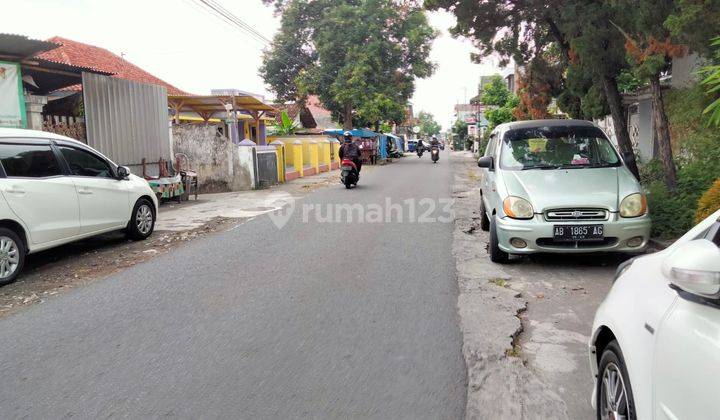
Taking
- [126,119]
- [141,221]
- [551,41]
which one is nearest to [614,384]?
[141,221]

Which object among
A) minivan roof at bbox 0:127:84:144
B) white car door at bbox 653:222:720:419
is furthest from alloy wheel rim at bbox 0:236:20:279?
white car door at bbox 653:222:720:419

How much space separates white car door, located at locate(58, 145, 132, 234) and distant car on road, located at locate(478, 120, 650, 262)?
5.66 meters

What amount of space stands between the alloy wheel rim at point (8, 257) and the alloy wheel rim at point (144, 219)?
263 centimetres

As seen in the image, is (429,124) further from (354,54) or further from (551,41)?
(551,41)

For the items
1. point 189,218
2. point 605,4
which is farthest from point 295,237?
point 605,4

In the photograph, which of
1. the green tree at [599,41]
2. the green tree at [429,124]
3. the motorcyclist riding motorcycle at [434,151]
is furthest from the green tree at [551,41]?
the green tree at [429,124]

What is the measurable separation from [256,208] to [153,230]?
3520 mm

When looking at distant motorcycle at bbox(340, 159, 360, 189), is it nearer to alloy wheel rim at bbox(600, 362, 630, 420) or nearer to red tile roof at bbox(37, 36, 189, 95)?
red tile roof at bbox(37, 36, 189, 95)

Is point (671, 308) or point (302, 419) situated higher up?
point (671, 308)

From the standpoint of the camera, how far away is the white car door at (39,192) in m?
6.79

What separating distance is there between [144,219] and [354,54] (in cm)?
2545

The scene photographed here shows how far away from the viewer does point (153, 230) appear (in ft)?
34.0

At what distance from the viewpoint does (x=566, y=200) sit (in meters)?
6.52

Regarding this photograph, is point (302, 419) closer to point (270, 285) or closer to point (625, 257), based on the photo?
point (270, 285)
